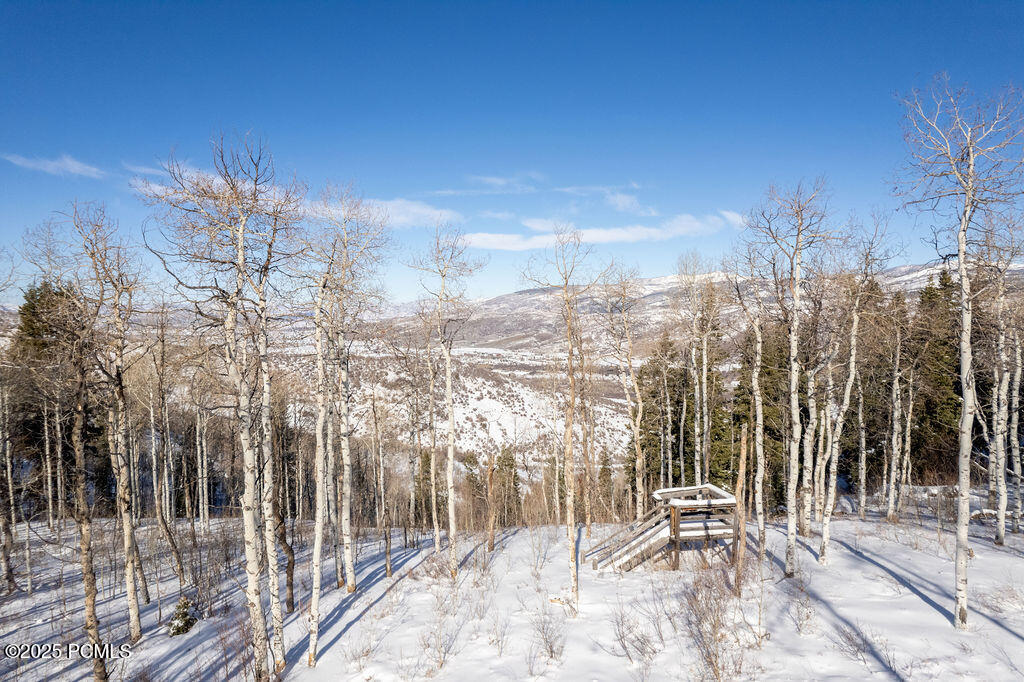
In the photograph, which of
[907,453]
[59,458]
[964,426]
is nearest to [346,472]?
[59,458]

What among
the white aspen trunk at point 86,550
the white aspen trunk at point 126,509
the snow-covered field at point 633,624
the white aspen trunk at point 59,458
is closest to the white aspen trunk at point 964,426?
the snow-covered field at point 633,624

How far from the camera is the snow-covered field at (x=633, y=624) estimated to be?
9.16m

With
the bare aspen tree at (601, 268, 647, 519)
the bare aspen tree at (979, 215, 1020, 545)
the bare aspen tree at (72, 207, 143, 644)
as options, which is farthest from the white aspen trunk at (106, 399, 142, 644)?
the bare aspen tree at (979, 215, 1020, 545)

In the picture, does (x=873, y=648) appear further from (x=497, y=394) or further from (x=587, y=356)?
(x=497, y=394)

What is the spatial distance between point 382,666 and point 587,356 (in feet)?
43.8

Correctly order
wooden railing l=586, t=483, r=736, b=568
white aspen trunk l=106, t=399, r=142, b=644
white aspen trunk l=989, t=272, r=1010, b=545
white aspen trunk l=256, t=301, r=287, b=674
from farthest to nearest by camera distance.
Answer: white aspen trunk l=989, t=272, r=1010, b=545 → wooden railing l=586, t=483, r=736, b=568 → white aspen trunk l=106, t=399, r=142, b=644 → white aspen trunk l=256, t=301, r=287, b=674

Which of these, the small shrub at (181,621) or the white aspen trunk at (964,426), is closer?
the white aspen trunk at (964,426)

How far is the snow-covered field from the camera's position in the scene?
916 centimetres

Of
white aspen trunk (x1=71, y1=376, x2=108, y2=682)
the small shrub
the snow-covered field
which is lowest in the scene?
the small shrub

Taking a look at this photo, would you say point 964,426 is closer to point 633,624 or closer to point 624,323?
point 633,624

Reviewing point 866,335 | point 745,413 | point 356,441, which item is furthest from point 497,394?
point 866,335

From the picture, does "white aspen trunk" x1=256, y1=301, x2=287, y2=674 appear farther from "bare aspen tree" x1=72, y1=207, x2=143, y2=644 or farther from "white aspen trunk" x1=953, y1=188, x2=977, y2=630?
"white aspen trunk" x1=953, y1=188, x2=977, y2=630

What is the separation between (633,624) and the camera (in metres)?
11.2

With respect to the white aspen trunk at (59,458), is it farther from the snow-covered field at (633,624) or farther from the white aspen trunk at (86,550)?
the white aspen trunk at (86,550)
